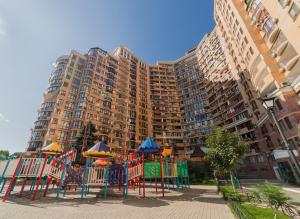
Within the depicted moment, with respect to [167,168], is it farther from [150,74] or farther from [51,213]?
[150,74]

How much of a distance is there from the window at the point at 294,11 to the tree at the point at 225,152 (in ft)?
42.9

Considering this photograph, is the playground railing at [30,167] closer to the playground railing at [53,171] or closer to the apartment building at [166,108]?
the playground railing at [53,171]

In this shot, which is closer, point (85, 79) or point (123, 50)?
point (85, 79)

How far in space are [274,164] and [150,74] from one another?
188 ft

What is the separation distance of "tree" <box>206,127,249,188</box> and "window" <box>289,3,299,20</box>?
42.9 ft

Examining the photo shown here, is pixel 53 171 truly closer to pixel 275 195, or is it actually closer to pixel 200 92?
pixel 275 195

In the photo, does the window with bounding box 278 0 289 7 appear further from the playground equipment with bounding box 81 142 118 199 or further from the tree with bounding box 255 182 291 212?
the playground equipment with bounding box 81 142 118 199

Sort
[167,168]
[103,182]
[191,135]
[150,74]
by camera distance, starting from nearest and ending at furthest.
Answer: [103,182] → [167,168] → [191,135] → [150,74]

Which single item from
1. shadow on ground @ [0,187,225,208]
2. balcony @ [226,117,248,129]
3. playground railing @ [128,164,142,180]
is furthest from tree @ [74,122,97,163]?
balcony @ [226,117,248,129]

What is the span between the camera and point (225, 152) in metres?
15.1

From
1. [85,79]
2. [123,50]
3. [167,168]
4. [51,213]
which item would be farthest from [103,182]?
[123,50]

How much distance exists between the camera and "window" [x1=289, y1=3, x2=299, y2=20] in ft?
44.8

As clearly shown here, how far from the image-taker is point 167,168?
1392cm

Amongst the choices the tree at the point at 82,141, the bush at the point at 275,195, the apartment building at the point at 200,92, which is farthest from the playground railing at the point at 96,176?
the tree at the point at 82,141
